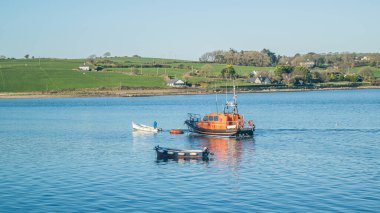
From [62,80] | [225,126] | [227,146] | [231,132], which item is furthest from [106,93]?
[227,146]

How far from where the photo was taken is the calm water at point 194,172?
33.0m

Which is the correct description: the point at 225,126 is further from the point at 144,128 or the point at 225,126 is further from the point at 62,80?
the point at 62,80

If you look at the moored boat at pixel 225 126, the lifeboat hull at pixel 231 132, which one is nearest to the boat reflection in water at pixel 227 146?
the lifeboat hull at pixel 231 132

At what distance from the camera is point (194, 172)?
43.0 metres

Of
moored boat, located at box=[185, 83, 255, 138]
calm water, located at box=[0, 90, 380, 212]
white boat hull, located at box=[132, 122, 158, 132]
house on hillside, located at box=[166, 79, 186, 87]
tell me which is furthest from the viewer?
house on hillside, located at box=[166, 79, 186, 87]

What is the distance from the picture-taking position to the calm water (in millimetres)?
33031

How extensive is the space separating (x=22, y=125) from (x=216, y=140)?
38.3m

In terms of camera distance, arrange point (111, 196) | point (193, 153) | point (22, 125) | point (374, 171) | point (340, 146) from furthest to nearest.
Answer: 1. point (22, 125)
2. point (340, 146)
3. point (193, 153)
4. point (374, 171)
5. point (111, 196)

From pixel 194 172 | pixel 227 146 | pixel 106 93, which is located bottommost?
pixel 194 172

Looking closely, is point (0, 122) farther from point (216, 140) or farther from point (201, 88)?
point (201, 88)

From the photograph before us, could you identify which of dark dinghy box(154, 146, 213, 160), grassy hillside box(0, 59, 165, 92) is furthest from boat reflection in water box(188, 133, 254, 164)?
grassy hillside box(0, 59, 165, 92)

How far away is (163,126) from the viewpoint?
8356 cm

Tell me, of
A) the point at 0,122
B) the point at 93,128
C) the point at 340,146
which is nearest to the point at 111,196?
the point at 340,146

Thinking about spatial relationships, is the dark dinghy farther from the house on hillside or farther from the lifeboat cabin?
the house on hillside
